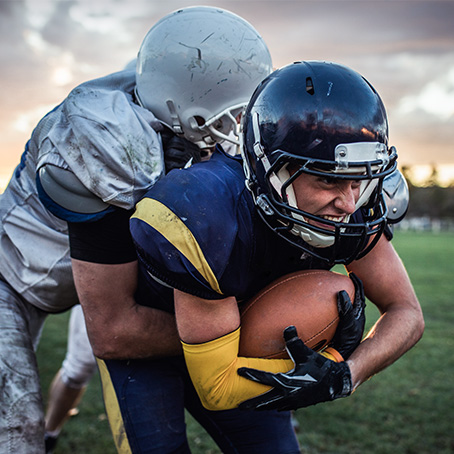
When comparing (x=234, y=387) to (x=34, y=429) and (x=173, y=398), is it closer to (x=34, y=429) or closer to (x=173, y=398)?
(x=173, y=398)

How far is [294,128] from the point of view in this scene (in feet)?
5.81

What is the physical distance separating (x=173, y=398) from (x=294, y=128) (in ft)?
4.08

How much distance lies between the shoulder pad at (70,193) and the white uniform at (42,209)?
3 centimetres

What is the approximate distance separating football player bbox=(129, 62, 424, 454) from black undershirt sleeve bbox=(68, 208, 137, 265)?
0.30 metres

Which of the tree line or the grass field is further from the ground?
the grass field

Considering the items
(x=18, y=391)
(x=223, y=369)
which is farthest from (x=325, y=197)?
(x=18, y=391)

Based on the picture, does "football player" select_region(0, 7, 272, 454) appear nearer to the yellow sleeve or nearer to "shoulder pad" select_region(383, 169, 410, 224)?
Result: the yellow sleeve

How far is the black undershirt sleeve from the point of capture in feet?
6.70

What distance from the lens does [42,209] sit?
2422mm

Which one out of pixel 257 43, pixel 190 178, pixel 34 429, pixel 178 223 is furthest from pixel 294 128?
pixel 34 429

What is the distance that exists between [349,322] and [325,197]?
1.75 ft

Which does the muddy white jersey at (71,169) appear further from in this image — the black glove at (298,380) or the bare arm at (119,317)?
the black glove at (298,380)

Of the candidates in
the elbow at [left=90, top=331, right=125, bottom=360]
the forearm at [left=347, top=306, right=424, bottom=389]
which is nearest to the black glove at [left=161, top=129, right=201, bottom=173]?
the elbow at [left=90, top=331, right=125, bottom=360]

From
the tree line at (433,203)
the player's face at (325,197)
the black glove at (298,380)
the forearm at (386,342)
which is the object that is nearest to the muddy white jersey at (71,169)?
the player's face at (325,197)
